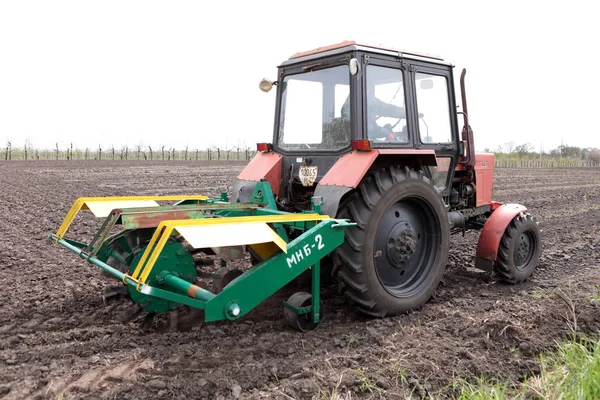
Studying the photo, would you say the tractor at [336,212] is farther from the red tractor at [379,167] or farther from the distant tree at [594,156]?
the distant tree at [594,156]

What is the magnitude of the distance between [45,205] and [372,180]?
8.65 m

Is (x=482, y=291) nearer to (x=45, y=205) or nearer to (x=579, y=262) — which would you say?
(x=579, y=262)

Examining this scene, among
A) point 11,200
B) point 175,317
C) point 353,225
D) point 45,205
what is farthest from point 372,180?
point 11,200

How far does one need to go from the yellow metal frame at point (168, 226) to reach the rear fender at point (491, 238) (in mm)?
2180

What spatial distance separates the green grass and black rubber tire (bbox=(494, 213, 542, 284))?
6.47ft

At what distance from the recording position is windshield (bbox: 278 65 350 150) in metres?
4.54

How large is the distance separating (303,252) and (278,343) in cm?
68

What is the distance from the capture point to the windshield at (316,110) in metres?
4.54

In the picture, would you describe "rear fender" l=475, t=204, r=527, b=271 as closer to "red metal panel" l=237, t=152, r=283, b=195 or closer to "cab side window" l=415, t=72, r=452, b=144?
"cab side window" l=415, t=72, r=452, b=144

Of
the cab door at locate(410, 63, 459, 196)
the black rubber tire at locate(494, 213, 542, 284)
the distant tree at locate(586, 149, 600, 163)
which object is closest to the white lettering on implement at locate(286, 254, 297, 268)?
the cab door at locate(410, 63, 459, 196)

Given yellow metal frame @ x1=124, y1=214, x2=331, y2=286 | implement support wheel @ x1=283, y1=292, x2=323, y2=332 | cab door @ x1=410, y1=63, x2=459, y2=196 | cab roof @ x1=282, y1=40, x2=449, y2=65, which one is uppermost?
cab roof @ x1=282, y1=40, x2=449, y2=65

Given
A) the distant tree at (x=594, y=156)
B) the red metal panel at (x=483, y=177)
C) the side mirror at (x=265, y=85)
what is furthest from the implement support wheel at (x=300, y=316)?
the distant tree at (x=594, y=156)

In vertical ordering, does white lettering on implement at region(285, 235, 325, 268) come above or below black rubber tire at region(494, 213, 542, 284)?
above

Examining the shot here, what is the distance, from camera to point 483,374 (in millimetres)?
3205
